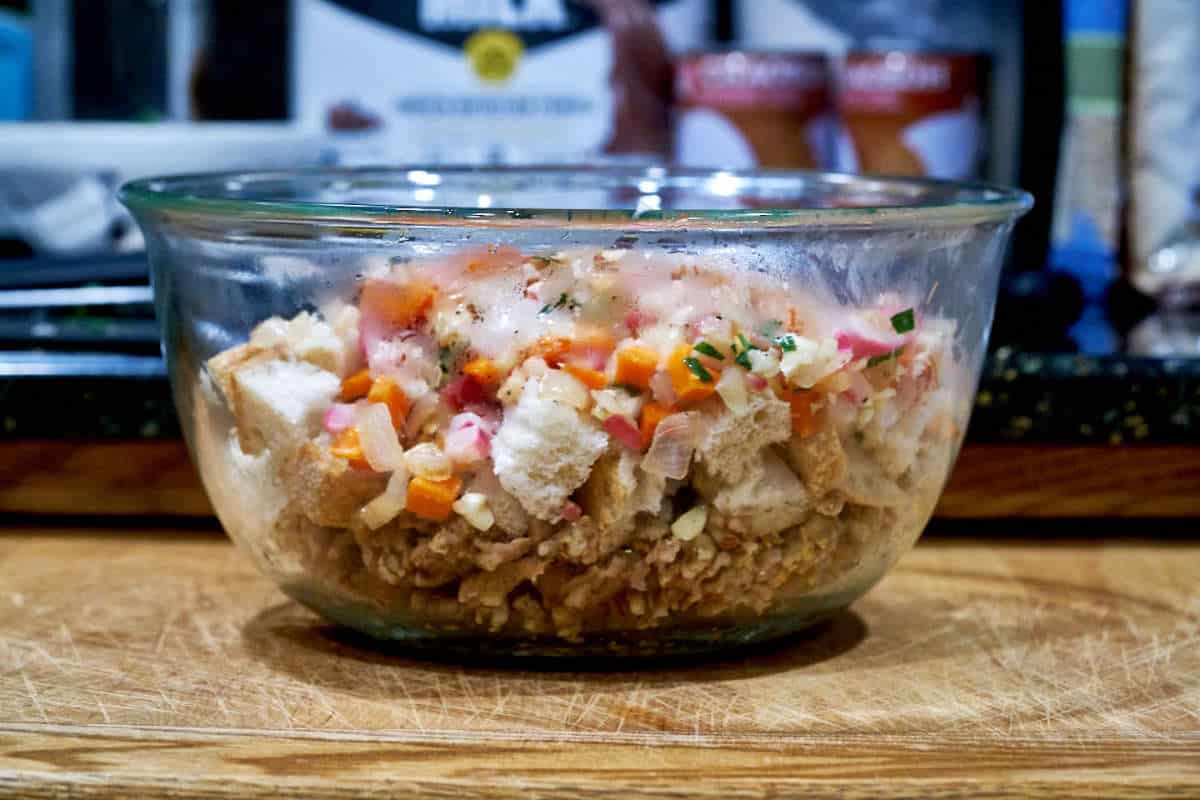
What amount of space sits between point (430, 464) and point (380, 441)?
28 millimetres

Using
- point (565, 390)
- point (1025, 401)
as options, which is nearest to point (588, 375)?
point (565, 390)

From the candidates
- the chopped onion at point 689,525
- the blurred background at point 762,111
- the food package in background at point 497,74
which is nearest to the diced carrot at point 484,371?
the chopped onion at point 689,525

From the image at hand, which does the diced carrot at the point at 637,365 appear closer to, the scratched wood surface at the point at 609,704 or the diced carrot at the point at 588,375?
the diced carrot at the point at 588,375

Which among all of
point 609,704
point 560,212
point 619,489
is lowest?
point 609,704

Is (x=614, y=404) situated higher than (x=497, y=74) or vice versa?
(x=497, y=74)

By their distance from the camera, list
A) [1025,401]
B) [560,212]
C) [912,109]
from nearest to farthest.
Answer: [560,212] < [1025,401] < [912,109]

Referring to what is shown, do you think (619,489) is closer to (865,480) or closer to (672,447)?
(672,447)

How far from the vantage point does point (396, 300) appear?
73cm

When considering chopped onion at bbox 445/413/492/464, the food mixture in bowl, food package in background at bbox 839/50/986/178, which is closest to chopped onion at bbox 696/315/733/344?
the food mixture in bowl

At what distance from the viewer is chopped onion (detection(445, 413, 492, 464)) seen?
27.7 inches

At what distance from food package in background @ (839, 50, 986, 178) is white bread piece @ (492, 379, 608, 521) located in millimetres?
908

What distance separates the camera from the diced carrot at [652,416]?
0.69 m

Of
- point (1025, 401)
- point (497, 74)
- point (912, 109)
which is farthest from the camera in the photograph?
point (497, 74)

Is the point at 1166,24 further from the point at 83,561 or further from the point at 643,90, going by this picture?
the point at 83,561
